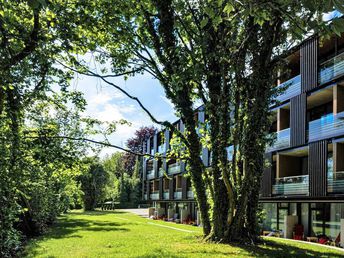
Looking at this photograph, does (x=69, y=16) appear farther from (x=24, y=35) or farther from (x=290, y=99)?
(x=290, y=99)

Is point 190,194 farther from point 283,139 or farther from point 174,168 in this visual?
point 283,139

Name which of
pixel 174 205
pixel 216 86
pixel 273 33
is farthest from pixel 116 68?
pixel 174 205

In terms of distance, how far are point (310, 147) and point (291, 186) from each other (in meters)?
2.60

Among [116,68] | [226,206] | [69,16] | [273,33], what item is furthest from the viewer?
[116,68]

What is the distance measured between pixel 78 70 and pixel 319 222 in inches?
600

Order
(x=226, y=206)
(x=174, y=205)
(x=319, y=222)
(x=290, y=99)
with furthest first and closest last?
1. (x=174, y=205)
2. (x=290, y=99)
3. (x=319, y=222)
4. (x=226, y=206)

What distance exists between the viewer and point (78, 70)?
12.7 metres

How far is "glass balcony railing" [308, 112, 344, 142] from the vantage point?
18.6 metres

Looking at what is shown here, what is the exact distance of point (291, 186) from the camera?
21.6m

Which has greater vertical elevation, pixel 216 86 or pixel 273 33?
pixel 273 33

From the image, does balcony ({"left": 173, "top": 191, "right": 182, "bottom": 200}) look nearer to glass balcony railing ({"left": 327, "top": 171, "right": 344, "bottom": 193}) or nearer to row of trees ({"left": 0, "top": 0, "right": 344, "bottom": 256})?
glass balcony railing ({"left": 327, "top": 171, "right": 344, "bottom": 193})

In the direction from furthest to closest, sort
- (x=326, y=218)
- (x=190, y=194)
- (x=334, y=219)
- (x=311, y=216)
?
(x=190, y=194)
(x=311, y=216)
(x=326, y=218)
(x=334, y=219)

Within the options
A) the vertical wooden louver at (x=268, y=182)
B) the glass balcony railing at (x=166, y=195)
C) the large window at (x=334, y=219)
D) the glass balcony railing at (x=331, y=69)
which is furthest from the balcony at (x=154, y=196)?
the glass balcony railing at (x=331, y=69)

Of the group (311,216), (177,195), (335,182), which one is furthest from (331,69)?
(177,195)
